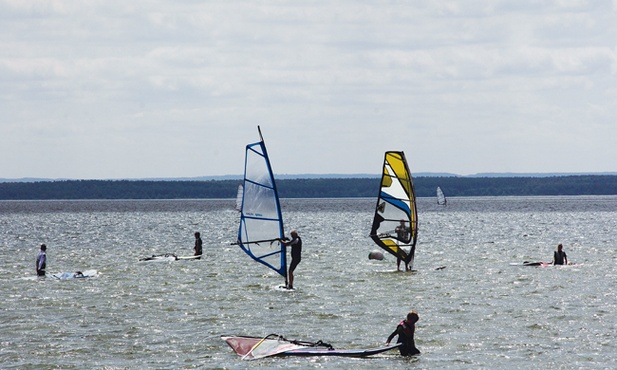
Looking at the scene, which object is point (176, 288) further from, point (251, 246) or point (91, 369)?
point (91, 369)

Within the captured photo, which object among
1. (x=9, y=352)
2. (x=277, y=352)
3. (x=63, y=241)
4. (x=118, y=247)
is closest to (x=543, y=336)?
(x=277, y=352)

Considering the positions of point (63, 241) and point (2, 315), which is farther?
point (63, 241)

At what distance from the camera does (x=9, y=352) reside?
18656 mm

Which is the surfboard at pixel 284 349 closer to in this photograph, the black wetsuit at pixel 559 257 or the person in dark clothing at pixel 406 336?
the person in dark clothing at pixel 406 336

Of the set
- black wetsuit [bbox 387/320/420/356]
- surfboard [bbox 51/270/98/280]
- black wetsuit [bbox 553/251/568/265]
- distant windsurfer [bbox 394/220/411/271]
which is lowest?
surfboard [bbox 51/270/98/280]

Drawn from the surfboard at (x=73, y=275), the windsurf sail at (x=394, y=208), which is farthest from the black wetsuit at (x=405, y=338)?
the surfboard at (x=73, y=275)

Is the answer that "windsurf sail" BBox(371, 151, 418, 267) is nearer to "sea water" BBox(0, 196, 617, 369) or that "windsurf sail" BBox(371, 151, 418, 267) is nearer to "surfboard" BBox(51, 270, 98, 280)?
"sea water" BBox(0, 196, 617, 369)

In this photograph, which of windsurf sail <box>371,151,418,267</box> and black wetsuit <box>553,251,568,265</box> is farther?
black wetsuit <box>553,251,568,265</box>

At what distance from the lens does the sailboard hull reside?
17.9 m

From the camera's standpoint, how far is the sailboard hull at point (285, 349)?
17.9 metres

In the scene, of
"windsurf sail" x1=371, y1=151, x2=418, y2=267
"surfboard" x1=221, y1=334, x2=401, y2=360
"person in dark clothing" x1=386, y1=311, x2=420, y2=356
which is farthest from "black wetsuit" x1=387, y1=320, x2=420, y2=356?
"windsurf sail" x1=371, y1=151, x2=418, y2=267

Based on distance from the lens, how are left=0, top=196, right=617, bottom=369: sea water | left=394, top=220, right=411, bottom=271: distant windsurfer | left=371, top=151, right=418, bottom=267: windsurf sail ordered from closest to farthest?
left=0, top=196, right=617, bottom=369: sea water < left=394, top=220, right=411, bottom=271: distant windsurfer < left=371, top=151, right=418, bottom=267: windsurf sail

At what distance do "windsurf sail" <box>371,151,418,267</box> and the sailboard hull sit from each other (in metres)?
14.0

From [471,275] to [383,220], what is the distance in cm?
333
